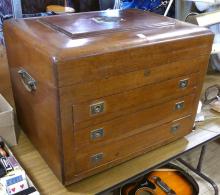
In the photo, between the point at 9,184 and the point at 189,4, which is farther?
the point at 189,4

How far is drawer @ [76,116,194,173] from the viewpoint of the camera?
73 cm

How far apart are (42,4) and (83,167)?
2.32ft

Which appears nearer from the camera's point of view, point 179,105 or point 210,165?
point 179,105

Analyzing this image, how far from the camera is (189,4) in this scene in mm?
1343

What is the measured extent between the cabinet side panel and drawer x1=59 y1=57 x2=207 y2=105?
0.14ft

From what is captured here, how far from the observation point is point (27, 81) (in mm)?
740

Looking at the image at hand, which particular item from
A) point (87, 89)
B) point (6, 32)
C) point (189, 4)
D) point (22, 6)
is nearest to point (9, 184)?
point (87, 89)

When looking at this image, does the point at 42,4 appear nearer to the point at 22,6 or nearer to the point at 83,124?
the point at 22,6

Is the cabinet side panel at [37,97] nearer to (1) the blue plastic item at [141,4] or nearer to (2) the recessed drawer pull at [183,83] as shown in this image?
(2) the recessed drawer pull at [183,83]

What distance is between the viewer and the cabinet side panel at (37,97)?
2.04 feet

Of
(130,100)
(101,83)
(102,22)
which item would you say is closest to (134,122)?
(130,100)

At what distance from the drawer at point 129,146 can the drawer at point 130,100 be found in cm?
9

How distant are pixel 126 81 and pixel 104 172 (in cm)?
29

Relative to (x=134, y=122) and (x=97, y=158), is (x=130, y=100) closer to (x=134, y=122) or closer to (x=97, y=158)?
(x=134, y=122)
